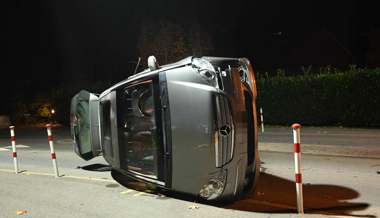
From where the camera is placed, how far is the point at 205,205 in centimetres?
614

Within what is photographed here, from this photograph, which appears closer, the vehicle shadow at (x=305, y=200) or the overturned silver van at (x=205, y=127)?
the overturned silver van at (x=205, y=127)

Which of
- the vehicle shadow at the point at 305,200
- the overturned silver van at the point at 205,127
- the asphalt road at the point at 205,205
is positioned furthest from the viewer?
the asphalt road at the point at 205,205

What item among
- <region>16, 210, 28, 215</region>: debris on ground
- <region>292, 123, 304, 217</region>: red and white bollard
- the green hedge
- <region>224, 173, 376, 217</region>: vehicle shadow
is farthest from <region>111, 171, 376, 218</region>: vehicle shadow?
the green hedge

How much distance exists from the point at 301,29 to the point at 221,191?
3460 cm

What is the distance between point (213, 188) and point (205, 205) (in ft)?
1.48

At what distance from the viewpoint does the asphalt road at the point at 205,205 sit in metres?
5.85

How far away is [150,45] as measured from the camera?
25594 millimetres

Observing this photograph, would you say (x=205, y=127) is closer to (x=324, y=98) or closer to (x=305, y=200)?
(x=305, y=200)

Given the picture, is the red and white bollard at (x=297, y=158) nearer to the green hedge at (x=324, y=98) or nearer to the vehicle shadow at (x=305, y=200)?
the vehicle shadow at (x=305, y=200)

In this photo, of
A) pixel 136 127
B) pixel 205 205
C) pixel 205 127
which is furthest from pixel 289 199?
pixel 136 127

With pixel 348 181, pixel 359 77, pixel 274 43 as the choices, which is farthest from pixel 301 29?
pixel 348 181

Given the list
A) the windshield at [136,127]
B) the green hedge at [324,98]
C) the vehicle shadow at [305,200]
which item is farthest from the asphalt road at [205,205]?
the green hedge at [324,98]

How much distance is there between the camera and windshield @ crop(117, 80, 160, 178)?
728cm

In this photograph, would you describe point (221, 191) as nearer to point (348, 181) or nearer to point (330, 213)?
point (330, 213)
